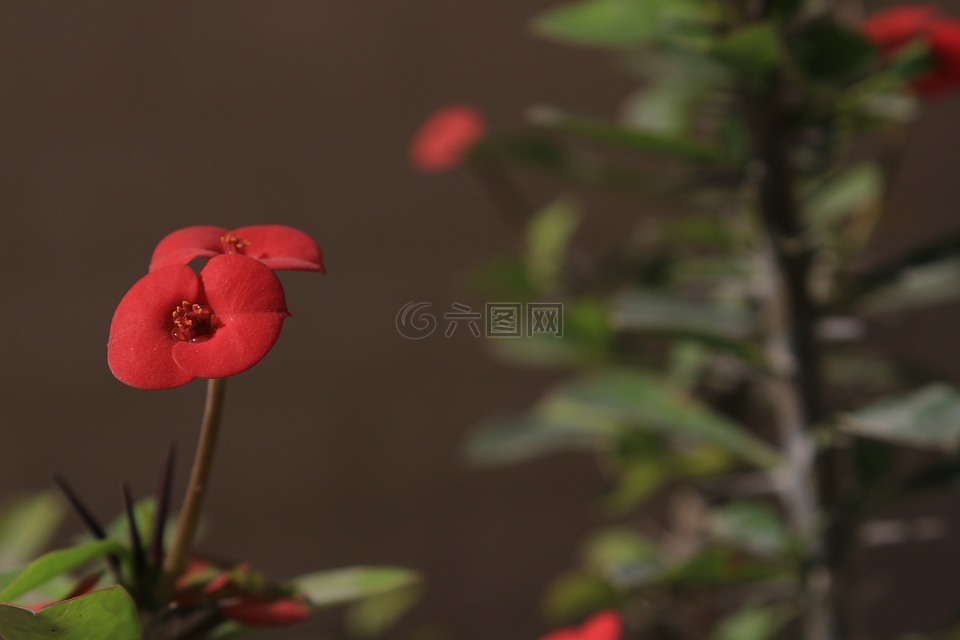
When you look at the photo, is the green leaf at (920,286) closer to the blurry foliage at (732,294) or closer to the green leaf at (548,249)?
the blurry foliage at (732,294)

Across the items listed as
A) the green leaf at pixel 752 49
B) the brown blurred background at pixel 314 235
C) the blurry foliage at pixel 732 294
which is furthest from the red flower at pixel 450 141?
the brown blurred background at pixel 314 235

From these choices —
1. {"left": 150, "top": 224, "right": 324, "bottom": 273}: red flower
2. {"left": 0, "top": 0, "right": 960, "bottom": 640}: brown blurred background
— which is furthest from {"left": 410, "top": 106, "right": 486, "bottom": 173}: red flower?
{"left": 150, "top": 224, "right": 324, "bottom": 273}: red flower

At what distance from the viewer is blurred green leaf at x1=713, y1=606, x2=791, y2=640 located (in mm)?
917

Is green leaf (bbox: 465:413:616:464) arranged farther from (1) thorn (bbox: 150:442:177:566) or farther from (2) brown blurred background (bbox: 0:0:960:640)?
(1) thorn (bbox: 150:442:177:566)

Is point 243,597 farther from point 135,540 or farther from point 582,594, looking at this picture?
point 582,594

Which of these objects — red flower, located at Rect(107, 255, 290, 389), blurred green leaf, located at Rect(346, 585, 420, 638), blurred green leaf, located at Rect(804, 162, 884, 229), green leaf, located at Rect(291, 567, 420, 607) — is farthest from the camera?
blurred green leaf, located at Rect(346, 585, 420, 638)

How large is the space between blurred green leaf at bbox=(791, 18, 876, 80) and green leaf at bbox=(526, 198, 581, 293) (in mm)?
371

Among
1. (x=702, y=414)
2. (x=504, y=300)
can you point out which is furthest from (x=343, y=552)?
(x=702, y=414)

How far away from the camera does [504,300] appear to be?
39.9 inches

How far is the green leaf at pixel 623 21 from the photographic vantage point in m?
0.64

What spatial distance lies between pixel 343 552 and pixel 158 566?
1133 millimetres

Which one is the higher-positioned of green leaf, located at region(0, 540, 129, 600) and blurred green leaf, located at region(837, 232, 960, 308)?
blurred green leaf, located at region(837, 232, 960, 308)

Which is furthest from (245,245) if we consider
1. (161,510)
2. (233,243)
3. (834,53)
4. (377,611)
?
(377,611)

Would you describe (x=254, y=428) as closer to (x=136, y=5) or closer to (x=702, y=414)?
(x=136, y=5)
